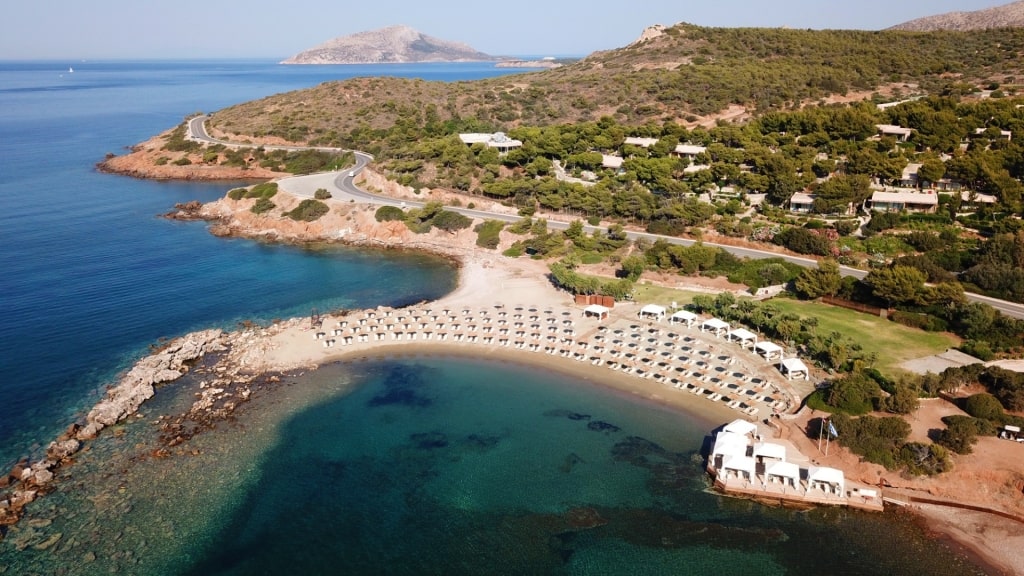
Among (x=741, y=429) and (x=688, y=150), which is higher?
(x=688, y=150)

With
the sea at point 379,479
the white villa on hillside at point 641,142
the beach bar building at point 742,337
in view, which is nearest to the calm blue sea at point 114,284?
the sea at point 379,479

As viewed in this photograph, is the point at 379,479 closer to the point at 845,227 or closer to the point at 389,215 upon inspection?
the point at 389,215

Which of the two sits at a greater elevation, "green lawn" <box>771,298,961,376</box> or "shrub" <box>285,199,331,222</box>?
"green lawn" <box>771,298,961,376</box>

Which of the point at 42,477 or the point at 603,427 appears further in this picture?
the point at 603,427

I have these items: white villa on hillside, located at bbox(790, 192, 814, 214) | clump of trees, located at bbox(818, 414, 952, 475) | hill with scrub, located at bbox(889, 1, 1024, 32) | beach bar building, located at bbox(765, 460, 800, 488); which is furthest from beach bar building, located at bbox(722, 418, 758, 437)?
hill with scrub, located at bbox(889, 1, 1024, 32)

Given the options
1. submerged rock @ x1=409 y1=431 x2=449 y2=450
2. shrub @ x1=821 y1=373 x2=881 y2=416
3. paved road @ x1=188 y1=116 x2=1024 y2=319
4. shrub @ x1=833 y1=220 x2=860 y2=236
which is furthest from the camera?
shrub @ x1=833 y1=220 x2=860 y2=236

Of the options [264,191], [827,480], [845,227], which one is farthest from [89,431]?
[845,227]

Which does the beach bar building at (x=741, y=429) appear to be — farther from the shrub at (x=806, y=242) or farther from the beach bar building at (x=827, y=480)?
the shrub at (x=806, y=242)

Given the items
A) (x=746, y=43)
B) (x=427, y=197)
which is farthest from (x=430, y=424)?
(x=746, y=43)

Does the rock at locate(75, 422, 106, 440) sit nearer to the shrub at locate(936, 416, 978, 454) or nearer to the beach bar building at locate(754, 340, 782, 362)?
the beach bar building at locate(754, 340, 782, 362)
